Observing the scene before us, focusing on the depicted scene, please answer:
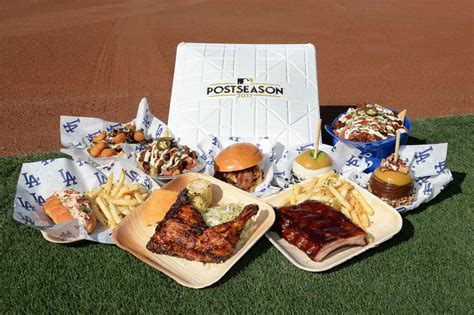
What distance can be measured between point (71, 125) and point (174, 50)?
6.55m

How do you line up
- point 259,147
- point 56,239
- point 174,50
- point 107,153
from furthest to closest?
point 174,50, point 259,147, point 107,153, point 56,239

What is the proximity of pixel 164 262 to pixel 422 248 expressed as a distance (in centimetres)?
252

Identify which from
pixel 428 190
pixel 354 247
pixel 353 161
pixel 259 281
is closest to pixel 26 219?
pixel 259 281

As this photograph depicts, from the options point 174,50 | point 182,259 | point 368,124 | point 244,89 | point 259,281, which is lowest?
point 174,50

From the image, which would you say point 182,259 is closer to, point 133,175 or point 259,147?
point 133,175

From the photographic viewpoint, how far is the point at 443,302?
175 inches

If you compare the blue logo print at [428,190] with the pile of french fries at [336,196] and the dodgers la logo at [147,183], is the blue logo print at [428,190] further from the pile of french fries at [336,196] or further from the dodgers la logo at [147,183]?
the dodgers la logo at [147,183]

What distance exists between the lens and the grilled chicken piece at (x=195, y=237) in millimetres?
4578

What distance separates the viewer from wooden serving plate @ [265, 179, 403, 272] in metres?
4.69

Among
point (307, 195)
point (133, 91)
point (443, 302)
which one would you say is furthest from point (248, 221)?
point (133, 91)

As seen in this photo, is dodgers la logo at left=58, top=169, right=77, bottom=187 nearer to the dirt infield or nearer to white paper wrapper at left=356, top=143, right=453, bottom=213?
the dirt infield

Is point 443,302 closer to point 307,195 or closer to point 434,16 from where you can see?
point 307,195

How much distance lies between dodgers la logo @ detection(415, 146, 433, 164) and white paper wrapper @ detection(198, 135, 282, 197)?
64.9 inches

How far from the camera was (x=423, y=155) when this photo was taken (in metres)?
6.08
